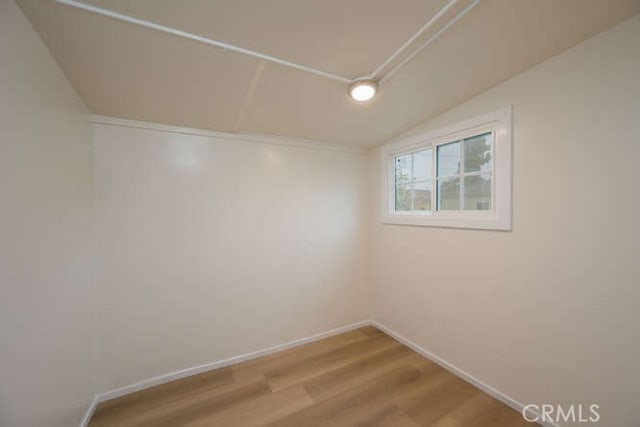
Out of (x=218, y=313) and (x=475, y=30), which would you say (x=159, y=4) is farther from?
(x=218, y=313)

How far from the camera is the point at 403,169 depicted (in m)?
2.65

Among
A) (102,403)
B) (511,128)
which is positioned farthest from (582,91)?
(102,403)

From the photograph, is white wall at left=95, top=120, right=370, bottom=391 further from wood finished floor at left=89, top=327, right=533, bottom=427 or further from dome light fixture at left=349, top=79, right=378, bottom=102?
dome light fixture at left=349, top=79, right=378, bottom=102

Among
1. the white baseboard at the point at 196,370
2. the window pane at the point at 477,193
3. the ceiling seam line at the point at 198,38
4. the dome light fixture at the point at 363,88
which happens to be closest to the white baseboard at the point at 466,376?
the white baseboard at the point at 196,370

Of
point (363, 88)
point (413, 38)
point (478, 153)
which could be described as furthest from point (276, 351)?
point (413, 38)

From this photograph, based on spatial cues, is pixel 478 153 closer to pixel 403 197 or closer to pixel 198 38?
pixel 403 197

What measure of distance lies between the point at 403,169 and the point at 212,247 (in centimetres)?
218

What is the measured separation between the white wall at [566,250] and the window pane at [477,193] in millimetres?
228

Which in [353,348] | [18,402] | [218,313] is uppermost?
[18,402]

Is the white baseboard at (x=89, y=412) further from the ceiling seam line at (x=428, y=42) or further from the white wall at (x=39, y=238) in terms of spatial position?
the ceiling seam line at (x=428, y=42)

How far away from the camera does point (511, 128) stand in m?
1.62

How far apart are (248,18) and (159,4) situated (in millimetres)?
389

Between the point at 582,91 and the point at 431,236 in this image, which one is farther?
the point at 431,236

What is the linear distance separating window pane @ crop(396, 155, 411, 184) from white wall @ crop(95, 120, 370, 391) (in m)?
0.50
